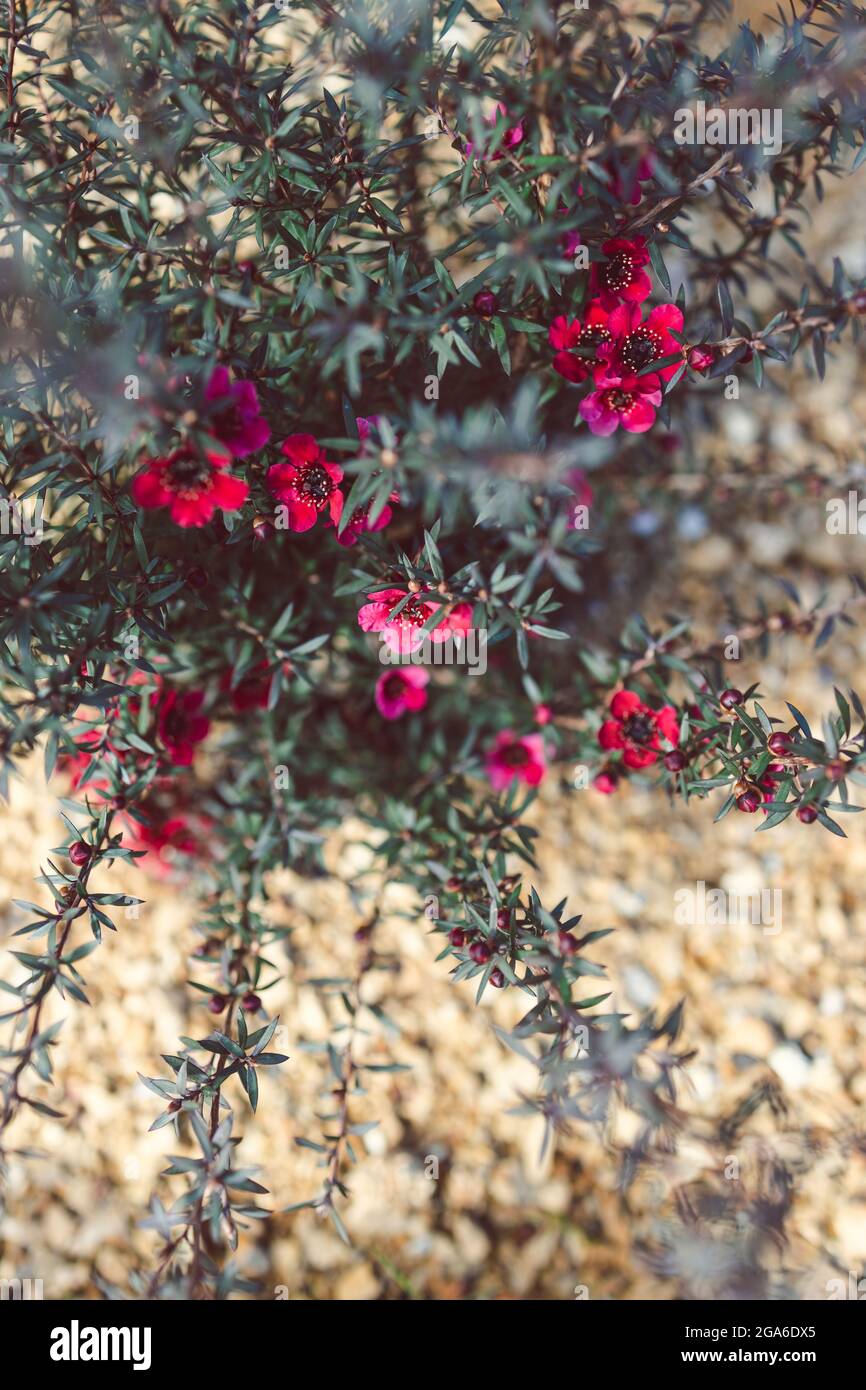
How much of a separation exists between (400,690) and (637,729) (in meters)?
0.48

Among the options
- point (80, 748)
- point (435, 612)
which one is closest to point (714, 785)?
point (435, 612)

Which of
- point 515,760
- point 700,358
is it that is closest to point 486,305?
point 700,358

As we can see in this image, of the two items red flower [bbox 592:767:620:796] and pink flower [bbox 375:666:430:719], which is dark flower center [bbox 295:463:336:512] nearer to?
pink flower [bbox 375:666:430:719]

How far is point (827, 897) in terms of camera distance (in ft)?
7.45

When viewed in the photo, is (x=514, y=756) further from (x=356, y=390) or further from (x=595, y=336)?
(x=356, y=390)

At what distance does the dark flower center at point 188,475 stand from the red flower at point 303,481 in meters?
0.14

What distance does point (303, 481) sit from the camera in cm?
139

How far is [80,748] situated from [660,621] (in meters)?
1.67

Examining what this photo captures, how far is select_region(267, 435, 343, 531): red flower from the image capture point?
4.51 feet

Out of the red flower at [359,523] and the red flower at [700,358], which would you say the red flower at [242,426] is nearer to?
the red flower at [359,523]

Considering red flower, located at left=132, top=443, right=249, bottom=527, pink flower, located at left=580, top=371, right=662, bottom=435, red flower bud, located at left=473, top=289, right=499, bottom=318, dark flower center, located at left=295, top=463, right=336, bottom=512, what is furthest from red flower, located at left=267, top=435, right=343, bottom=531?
pink flower, located at left=580, top=371, right=662, bottom=435

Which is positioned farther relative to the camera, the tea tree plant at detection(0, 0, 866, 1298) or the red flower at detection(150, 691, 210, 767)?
the red flower at detection(150, 691, 210, 767)

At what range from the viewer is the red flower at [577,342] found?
1.38m
